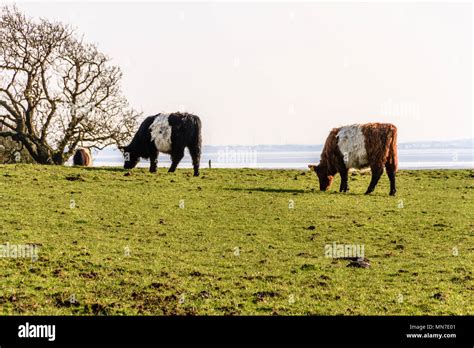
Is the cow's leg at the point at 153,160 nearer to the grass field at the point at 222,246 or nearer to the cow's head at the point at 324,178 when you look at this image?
the grass field at the point at 222,246

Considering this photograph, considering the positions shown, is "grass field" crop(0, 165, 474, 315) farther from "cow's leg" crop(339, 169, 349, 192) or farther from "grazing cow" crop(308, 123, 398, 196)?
"grazing cow" crop(308, 123, 398, 196)

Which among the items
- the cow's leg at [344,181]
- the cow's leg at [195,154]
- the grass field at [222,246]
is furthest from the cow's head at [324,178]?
the cow's leg at [195,154]

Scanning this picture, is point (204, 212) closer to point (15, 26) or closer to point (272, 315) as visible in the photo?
point (272, 315)

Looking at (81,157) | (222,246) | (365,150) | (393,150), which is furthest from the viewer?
(81,157)

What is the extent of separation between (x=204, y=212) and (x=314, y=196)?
5986 mm

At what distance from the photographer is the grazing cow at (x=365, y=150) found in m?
26.0

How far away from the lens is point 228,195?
2433cm

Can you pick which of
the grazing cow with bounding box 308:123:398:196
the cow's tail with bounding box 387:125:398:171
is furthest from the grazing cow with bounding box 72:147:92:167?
the cow's tail with bounding box 387:125:398:171

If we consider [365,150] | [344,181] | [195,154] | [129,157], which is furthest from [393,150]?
[129,157]

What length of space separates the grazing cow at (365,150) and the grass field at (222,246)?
45.0 inches

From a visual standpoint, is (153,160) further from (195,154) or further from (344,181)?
(344,181)

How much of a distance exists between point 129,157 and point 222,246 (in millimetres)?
16987

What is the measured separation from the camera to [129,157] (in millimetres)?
32188
